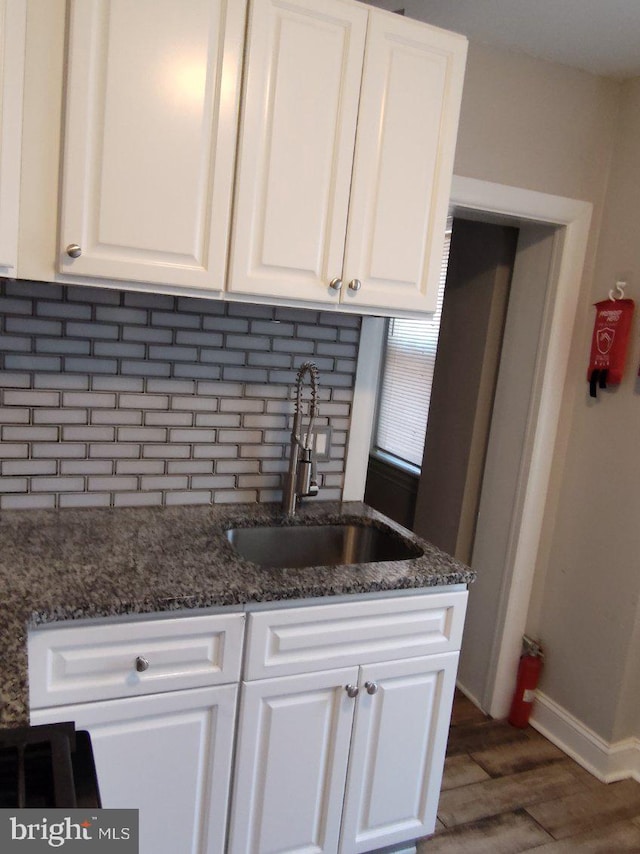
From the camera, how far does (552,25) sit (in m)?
2.19

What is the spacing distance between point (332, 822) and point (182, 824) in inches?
16.7

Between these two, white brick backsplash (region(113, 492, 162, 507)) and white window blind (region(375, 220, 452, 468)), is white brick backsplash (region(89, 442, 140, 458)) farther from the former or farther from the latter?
white window blind (region(375, 220, 452, 468))

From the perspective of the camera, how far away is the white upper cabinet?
1.72m

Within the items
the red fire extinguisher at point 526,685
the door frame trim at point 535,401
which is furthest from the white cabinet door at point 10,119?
the red fire extinguisher at point 526,685

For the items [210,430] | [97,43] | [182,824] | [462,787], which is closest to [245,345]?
[210,430]

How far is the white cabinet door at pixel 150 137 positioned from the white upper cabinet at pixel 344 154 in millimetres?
69

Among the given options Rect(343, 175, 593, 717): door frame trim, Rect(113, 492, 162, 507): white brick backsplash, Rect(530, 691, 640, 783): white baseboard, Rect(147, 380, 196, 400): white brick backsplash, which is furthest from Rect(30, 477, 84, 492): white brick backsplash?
Rect(530, 691, 640, 783): white baseboard

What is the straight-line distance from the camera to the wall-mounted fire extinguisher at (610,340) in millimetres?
2455

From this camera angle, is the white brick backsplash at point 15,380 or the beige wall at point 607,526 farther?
the beige wall at point 607,526

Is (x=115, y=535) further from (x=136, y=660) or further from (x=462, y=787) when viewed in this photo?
(x=462, y=787)

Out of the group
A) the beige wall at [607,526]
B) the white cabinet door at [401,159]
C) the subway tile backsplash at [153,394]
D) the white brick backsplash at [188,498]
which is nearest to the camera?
the white cabinet door at [401,159]

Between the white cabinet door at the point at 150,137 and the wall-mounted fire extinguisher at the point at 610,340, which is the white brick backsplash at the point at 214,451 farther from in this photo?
the wall-mounted fire extinguisher at the point at 610,340

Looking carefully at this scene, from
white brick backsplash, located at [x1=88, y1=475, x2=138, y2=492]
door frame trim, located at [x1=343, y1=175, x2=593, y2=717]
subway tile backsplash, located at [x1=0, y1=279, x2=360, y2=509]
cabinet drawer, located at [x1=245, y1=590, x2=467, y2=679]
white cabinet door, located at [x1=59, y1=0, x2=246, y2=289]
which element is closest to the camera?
white cabinet door, located at [x1=59, y1=0, x2=246, y2=289]

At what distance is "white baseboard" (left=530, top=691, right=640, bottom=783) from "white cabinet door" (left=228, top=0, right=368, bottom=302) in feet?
6.63
